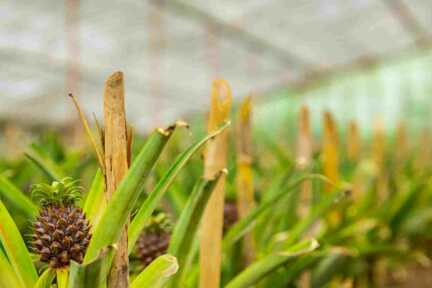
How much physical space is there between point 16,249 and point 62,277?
0.07m

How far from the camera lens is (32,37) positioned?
24.6 ft

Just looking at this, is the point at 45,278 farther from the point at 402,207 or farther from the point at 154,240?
the point at 402,207

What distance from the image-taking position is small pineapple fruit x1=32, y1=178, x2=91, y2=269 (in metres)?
0.62

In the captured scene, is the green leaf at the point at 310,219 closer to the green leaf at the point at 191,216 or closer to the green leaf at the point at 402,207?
the green leaf at the point at 191,216

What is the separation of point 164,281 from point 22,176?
95 cm

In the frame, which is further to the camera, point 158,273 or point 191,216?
point 191,216

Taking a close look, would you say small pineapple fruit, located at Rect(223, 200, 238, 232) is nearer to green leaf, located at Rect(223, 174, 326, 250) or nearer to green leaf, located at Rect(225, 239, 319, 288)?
green leaf, located at Rect(223, 174, 326, 250)

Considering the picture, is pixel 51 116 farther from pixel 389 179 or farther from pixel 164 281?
pixel 164 281

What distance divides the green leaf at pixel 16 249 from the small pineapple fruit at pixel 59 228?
0.03 meters

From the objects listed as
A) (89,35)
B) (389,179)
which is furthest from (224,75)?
(389,179)

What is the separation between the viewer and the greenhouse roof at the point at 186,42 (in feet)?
22.4

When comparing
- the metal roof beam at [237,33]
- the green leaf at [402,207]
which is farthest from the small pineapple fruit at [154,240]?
the metal roof beam at [237,33]

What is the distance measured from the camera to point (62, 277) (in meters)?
0.65

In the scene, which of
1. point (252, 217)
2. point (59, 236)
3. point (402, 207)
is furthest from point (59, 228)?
point (402, 207)
